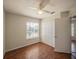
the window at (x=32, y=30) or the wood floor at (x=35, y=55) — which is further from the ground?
the window at (x=32, y=30)

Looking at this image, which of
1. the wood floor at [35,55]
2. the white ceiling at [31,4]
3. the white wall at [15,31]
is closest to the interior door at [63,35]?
the wood floor at [35,55]

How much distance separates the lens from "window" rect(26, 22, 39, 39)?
6.30 meters

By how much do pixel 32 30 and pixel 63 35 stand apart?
3253 mm

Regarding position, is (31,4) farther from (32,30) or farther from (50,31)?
(32,30)

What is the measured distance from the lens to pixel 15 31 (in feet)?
16.5

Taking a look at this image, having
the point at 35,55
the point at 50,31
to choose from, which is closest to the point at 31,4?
the point at 35,55

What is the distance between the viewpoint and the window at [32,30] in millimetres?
6298

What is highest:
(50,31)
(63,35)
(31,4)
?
(31,4)

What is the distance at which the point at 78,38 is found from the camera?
0.59 m

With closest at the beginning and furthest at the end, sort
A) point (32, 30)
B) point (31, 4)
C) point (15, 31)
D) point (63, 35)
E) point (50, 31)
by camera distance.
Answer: point (31, 4) < point (63, 35) < point (15, 31) < point (50, 31) < point (32, 30)

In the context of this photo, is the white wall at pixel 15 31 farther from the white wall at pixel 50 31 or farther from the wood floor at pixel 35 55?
the white wall at pixel 50 31

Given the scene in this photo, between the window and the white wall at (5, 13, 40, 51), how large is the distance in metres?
0.41

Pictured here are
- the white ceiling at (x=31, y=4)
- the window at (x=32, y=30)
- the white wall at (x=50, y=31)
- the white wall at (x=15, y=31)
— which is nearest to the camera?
the white ceiling at (x=31, y=4)

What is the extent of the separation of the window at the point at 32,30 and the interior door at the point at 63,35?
271 centimetres
